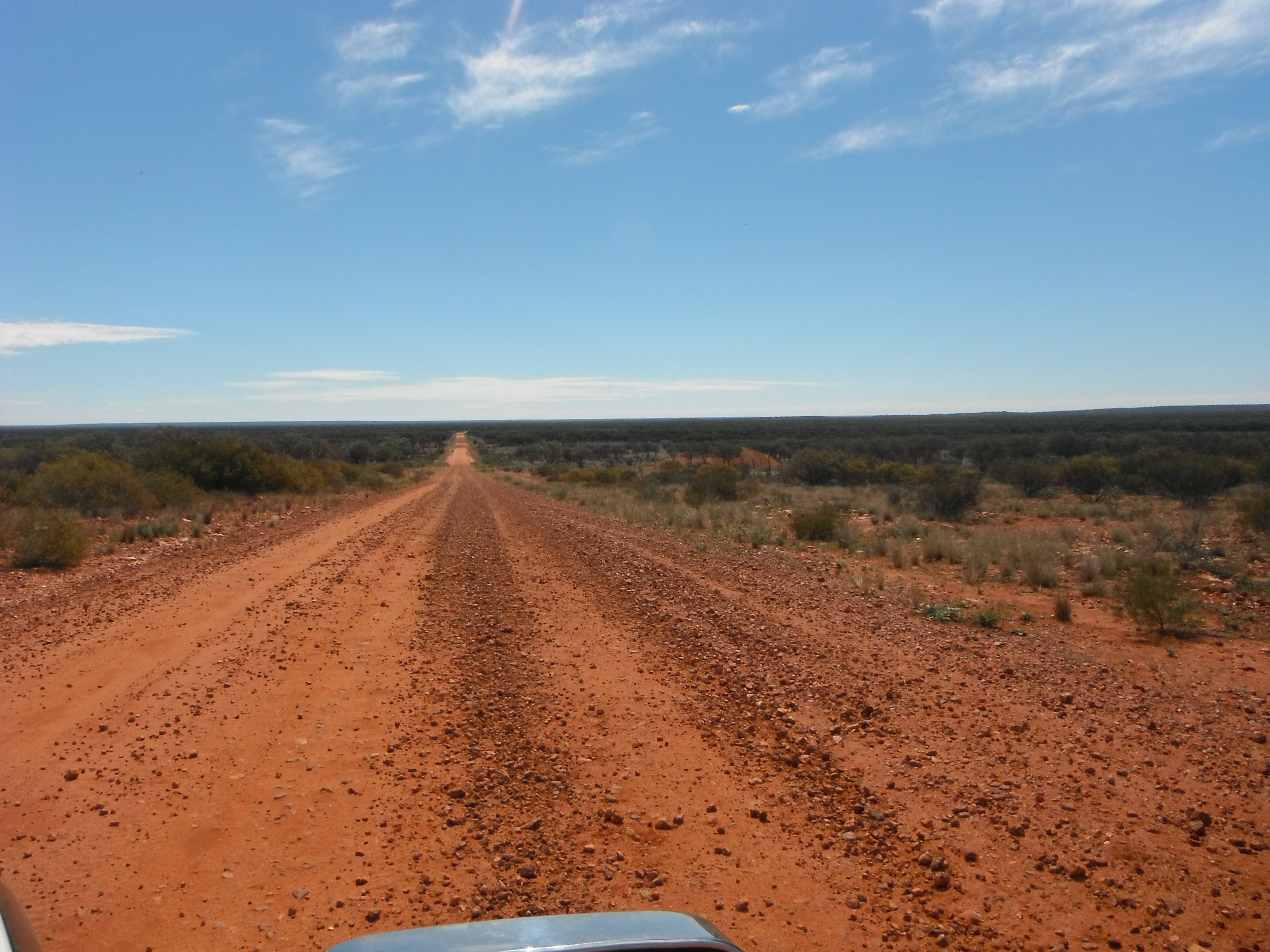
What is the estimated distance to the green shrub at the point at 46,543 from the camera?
16.0 metres

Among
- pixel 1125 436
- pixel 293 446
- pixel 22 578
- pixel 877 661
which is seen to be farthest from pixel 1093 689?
pixel 1125 436

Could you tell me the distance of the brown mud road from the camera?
4.39 m

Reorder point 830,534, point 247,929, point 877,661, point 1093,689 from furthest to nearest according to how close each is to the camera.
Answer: point 830,534, point 877,661, point 1093,689, point 247,929

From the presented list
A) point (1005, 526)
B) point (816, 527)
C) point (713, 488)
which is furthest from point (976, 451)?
point (816, 527)

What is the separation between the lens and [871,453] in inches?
2350

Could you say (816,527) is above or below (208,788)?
below

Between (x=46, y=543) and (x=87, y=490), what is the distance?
9615mm

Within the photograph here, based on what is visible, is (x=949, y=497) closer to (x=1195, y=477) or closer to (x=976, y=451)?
(x=1195, y=477)

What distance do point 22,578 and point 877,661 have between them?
14.0 meters

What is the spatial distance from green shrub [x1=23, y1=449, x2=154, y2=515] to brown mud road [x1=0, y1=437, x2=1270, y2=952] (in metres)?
15.3

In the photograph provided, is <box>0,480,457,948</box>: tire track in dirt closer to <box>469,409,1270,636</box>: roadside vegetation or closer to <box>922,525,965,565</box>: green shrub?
<box>469,409,1270,636</box>: roadside vegetation

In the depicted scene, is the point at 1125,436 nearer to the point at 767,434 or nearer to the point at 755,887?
the point at 767,434

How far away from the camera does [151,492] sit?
26.5 metres

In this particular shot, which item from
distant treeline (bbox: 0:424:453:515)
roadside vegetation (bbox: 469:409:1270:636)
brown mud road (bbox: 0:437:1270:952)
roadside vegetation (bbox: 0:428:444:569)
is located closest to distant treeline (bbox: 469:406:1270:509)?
roadside vegetation (bbox: 469:409:1270:636)
